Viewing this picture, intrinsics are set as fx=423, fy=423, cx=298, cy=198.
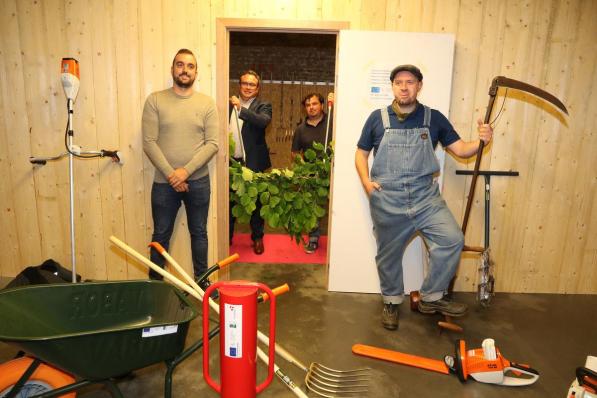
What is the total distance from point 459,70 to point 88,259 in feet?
10.7

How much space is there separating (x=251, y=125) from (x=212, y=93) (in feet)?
3.13

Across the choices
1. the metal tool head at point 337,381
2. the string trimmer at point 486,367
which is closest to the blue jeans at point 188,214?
the metal tool head at point 337,381

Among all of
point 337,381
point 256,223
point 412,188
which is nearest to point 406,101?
point 412,188

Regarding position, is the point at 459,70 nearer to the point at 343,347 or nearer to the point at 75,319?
the point at 343,347

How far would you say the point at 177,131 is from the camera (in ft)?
9.77

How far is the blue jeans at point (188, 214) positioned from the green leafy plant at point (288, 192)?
53 centimetres

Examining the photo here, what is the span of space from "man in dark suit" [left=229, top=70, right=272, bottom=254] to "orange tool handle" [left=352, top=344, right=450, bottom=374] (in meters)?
1.99

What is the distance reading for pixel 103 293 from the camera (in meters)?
1.85

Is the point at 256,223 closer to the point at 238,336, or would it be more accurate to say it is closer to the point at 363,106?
the point at 363,106

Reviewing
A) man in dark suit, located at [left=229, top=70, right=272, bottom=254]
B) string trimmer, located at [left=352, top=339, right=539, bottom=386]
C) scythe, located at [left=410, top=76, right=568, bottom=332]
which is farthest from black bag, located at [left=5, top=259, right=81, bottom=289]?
scythe, located at [left=410, top=76, right=568, bottom=332]

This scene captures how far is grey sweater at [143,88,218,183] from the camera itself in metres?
2.96

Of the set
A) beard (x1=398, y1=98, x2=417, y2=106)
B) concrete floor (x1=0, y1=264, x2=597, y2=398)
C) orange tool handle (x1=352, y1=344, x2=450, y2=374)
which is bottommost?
concrete floor (x1=0, y1=264, x2=597, y2=398)

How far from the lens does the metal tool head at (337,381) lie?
212cm

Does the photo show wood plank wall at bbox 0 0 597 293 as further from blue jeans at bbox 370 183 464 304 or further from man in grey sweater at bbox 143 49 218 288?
blue jeans at bbox 370 183 464 304
